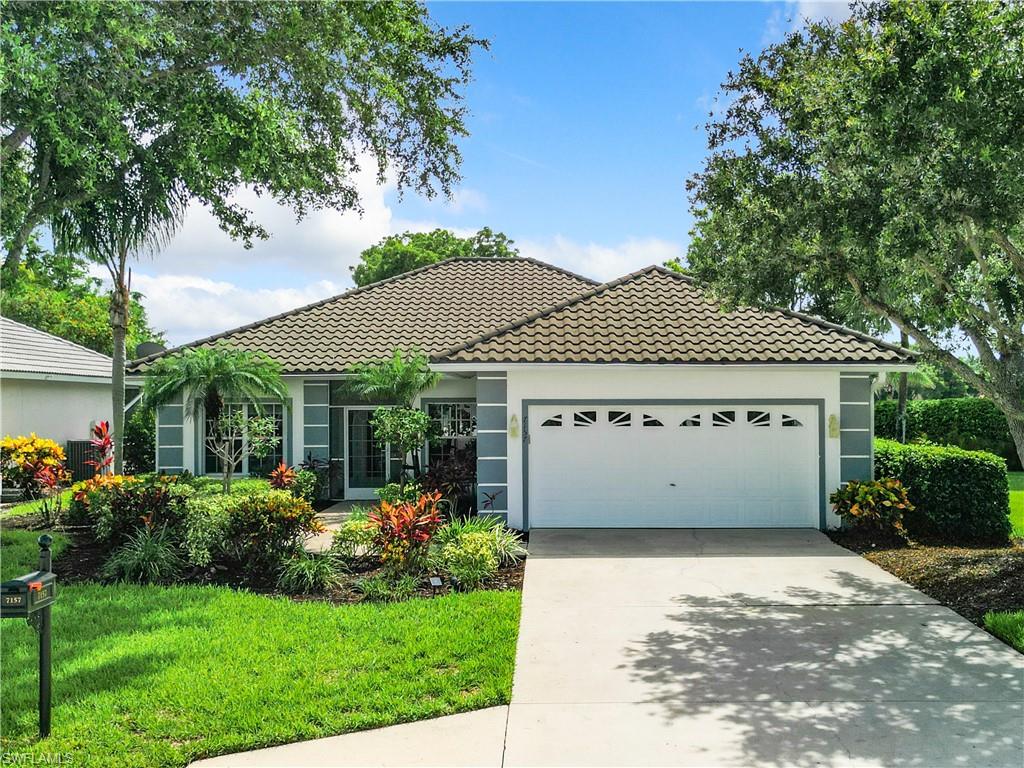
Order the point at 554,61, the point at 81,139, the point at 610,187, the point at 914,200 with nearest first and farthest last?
the point at 914,200
the point at 81,139
the point at 554,61
the point at 610,187

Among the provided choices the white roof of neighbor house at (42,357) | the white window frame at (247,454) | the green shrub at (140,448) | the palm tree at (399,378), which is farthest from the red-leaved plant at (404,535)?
the white roof of neighbor house at (42,357)

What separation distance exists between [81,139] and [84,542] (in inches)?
247

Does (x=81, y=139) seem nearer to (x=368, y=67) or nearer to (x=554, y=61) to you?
(x=368, y=67)

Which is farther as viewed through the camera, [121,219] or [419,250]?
[419,250]

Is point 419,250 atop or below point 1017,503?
atop

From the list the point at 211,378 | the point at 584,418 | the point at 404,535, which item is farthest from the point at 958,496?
the point at 211,378

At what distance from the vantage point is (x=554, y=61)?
36.0 feet

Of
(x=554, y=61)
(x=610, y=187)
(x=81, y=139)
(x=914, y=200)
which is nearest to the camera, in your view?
(x=914, y=200)

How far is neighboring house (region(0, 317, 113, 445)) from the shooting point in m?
18.9

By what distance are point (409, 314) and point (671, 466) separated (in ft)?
25.6

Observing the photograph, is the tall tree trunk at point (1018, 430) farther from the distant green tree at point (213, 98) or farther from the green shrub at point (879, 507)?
the distant green tree at point (213, 98)

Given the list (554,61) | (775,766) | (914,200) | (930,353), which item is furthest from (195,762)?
(554,61)

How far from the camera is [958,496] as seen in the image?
37.9ft

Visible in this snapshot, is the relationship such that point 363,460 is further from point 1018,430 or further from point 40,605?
point 1018,430
